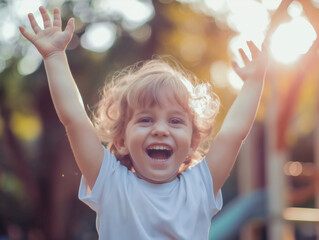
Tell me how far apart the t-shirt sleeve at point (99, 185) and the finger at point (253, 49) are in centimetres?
58

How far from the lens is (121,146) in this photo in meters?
1.67

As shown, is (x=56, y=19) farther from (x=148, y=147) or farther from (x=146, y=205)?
(x=146, y=205)

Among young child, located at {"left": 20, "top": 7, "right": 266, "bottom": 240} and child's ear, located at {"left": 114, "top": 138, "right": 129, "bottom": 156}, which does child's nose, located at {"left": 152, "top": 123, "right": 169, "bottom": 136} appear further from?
child's ear, located at {"left": 114, "top": 138, "right": 129, "bottom": 156}

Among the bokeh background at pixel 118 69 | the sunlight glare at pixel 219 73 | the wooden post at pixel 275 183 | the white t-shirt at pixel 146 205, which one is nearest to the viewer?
the white t-shirt at pixel 146 205

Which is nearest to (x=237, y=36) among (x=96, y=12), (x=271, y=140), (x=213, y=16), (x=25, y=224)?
(x=213, y=16)

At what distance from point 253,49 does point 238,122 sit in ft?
0.87

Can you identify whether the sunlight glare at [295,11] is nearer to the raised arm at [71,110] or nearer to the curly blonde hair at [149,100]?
the curly blonde hair at [149,100]

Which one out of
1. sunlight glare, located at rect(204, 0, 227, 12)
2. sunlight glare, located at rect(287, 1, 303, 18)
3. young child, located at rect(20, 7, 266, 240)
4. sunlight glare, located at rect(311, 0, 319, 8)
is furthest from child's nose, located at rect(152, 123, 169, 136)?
sunlight glare, located at rect(204, 0, 227, 12)

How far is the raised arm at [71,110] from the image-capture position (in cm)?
145

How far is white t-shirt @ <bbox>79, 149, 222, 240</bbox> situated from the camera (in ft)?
4.70

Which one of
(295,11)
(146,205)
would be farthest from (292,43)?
(146,205)

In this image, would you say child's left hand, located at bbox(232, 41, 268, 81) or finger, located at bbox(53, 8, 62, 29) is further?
child's left hand, located at bbox(232, 41, 268, 81)

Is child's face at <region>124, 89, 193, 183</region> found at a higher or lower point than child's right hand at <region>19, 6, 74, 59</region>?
lower

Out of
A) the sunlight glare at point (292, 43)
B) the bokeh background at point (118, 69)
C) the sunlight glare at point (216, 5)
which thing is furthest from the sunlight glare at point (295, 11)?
the sunlight glare at point (216, 5)
